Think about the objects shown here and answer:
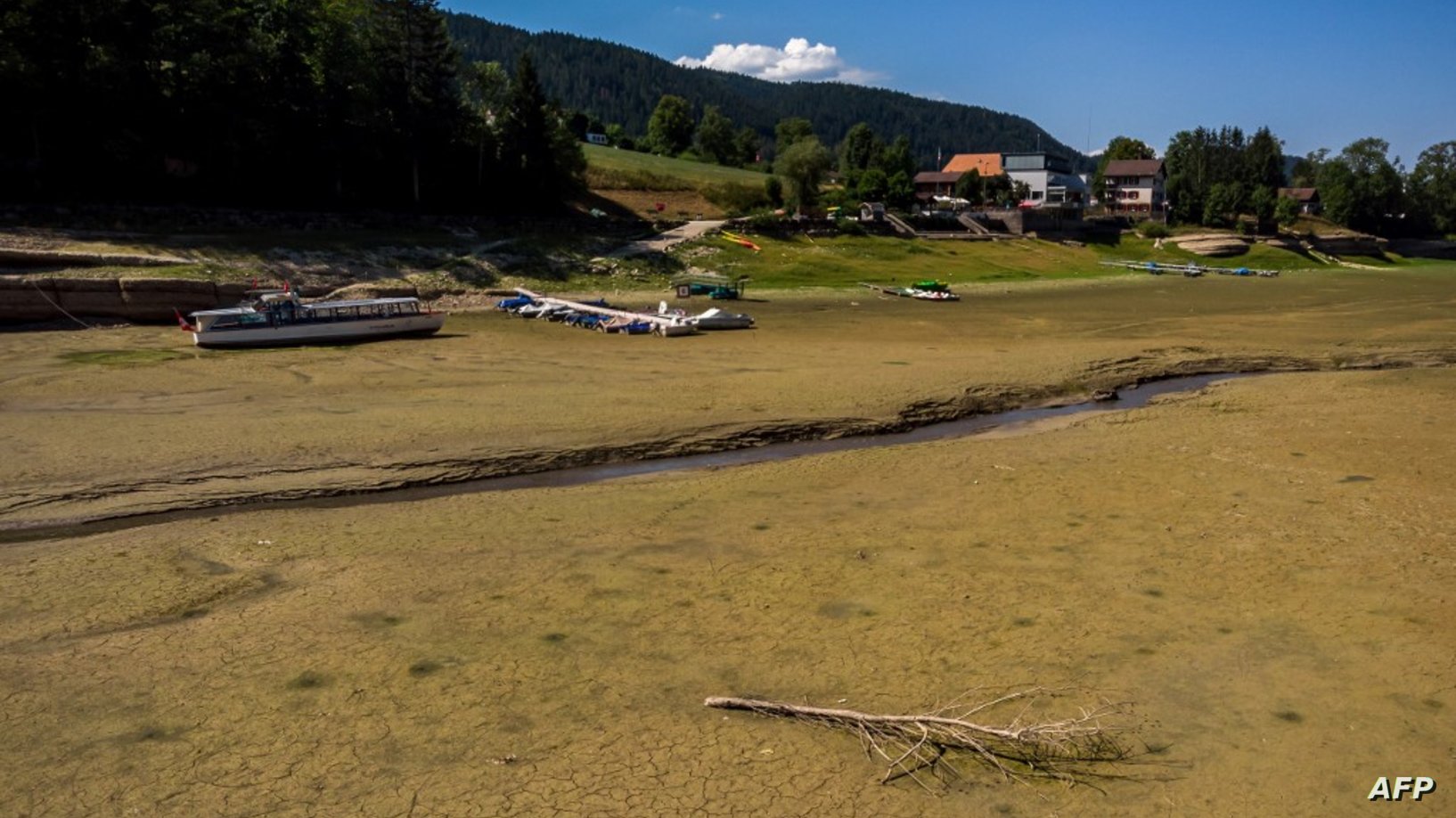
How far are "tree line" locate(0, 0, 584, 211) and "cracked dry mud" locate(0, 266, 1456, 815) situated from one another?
117 ft

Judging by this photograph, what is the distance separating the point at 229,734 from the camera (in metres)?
9.00

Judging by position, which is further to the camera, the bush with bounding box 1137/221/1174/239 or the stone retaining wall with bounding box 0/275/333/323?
the bush with bounding box 1137/221/1174/239

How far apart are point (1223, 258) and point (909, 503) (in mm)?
95875

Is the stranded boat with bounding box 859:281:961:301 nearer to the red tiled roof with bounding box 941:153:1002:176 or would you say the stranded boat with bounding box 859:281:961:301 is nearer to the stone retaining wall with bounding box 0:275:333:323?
the stone retaining wall with bounding box 0:275:333:323

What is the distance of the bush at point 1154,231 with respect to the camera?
108 metres

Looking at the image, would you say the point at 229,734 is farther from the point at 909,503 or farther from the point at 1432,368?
the point at 1432,368

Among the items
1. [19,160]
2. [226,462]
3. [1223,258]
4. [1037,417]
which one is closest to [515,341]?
[226,462]

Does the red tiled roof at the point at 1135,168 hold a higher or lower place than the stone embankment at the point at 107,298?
higher

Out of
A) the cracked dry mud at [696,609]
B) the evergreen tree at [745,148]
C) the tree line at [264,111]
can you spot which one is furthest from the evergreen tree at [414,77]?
the evergreen tree at [745,148]

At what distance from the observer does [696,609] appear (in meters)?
11.9

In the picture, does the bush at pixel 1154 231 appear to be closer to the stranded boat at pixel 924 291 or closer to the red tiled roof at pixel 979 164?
the red tiled roof at pixel 979 164

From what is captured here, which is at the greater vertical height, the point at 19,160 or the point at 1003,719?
the point at 19,160

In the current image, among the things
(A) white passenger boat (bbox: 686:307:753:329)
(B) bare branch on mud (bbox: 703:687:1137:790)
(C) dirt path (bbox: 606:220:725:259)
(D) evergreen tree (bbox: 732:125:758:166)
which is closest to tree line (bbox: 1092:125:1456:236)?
(D) evergreen tree (bbox: 732:125:758:166)

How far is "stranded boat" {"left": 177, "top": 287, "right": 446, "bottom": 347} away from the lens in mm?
31406
